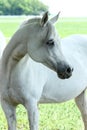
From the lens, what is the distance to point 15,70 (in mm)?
3090

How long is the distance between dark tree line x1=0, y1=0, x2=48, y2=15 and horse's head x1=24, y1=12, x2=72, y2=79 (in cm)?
703

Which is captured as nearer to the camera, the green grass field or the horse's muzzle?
the horse's muzzle

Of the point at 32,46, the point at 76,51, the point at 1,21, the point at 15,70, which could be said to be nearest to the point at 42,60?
the point at 32,46

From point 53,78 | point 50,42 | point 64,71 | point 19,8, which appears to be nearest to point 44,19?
point 50,42

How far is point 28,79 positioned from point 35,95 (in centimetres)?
14

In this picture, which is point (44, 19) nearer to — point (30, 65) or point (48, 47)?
point (48, 47)

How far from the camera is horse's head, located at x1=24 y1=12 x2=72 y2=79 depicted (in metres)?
2.80

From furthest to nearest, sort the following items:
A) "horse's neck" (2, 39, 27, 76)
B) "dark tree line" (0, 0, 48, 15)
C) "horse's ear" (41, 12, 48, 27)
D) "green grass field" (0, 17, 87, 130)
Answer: "dark tree line" (0, 0, 48, 15)
"green grass field" (0, 17, 87, 130)
"horse's neck" (2, 39, 27, 76)
"horse's ear" (41, 12, 48, 27)

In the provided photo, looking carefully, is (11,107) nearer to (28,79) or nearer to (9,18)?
(28,79)

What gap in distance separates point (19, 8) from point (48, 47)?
8.78 meters

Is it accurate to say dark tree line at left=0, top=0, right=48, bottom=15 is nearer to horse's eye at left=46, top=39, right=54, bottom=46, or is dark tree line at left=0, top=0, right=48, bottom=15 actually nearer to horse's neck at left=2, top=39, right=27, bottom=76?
horse's neck at left=2, top=39, right=27, bottom=76

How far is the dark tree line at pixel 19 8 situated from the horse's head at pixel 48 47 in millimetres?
7030

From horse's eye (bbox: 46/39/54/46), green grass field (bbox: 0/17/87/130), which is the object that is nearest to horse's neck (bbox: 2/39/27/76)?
horse's eye (bbox: 46/39/54/46)

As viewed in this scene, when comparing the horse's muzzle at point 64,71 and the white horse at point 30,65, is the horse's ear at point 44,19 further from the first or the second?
the horse's muzzle at point 64,71
